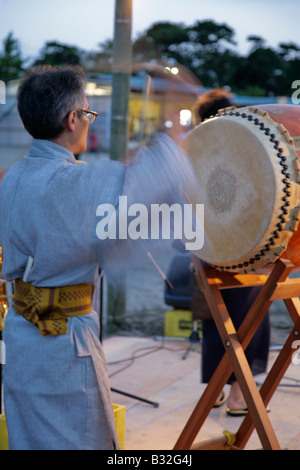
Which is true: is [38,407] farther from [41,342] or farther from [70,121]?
[70,121]

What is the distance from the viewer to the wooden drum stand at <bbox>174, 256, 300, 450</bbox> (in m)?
2.06

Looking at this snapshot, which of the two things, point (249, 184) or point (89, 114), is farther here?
point (249, 184)

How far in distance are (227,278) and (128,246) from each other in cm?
86

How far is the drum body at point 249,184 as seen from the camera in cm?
196

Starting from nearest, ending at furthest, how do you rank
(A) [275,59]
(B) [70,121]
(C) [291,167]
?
(B) [70,121] → (C) [291,167] → (A) [275,59]

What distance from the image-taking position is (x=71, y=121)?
161 centimetres

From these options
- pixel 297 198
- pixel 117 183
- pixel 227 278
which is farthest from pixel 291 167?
pixel 117 183

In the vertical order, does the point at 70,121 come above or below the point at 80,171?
above

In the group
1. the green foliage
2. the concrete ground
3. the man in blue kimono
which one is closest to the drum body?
the man in blue kimono

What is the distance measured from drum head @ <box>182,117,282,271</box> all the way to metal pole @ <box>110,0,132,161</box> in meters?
2.64

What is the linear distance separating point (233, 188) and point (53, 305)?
31.2 inches

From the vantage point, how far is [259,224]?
6.51ft

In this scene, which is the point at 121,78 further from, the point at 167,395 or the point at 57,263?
the point at 57,263

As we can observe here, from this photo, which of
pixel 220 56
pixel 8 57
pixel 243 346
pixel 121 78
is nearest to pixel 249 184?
pixel 243 346
